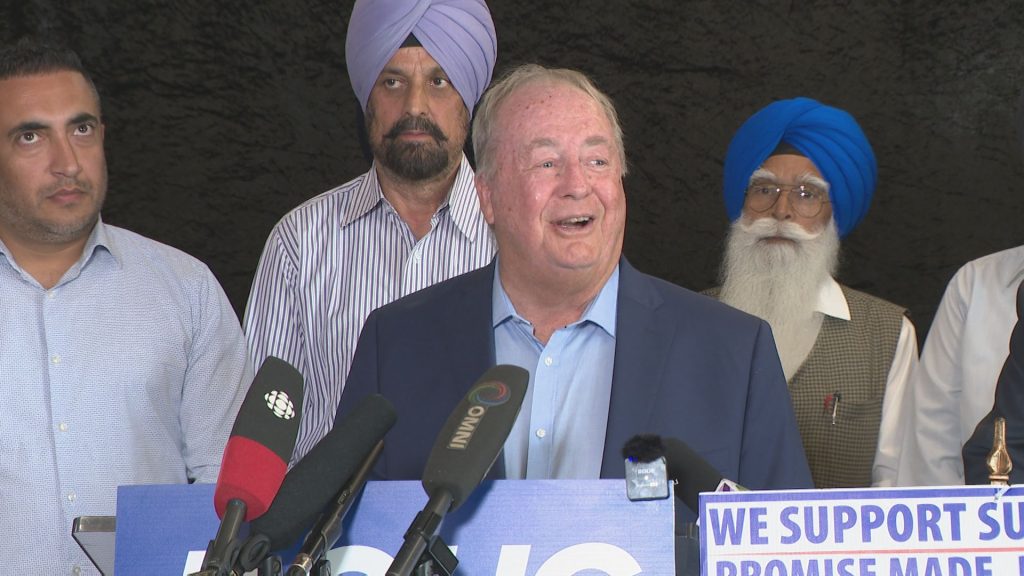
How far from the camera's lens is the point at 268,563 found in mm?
1421

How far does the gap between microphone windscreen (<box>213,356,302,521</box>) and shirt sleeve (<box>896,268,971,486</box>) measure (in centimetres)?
212

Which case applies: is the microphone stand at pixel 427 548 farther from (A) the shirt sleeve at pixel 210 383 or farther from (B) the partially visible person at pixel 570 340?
(A) the shirt sleeve at pixel 210 383

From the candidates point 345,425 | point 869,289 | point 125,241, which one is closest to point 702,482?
point 345,425

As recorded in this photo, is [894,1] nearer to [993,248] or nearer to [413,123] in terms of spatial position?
[993,248]

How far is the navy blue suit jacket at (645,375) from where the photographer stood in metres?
2.21

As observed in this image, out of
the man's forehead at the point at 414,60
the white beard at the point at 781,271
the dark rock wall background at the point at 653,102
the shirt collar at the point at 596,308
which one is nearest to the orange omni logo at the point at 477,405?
the shirt collar at the point at 596,308

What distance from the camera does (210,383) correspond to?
2.97 meters

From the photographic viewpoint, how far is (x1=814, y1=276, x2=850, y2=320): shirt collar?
3656mm

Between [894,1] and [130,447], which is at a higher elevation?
[894,1]

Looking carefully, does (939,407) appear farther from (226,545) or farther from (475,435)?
(226,545)

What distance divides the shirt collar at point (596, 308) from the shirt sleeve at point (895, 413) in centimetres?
130

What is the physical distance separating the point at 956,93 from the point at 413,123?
2.06m

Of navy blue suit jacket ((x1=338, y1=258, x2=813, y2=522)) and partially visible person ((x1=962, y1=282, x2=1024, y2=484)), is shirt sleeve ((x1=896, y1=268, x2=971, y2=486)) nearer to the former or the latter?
partially visible person ((x1=962, y1=282, x2=1024, y2=484))

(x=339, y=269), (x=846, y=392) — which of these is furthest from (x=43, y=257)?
(x=846, y=392)
